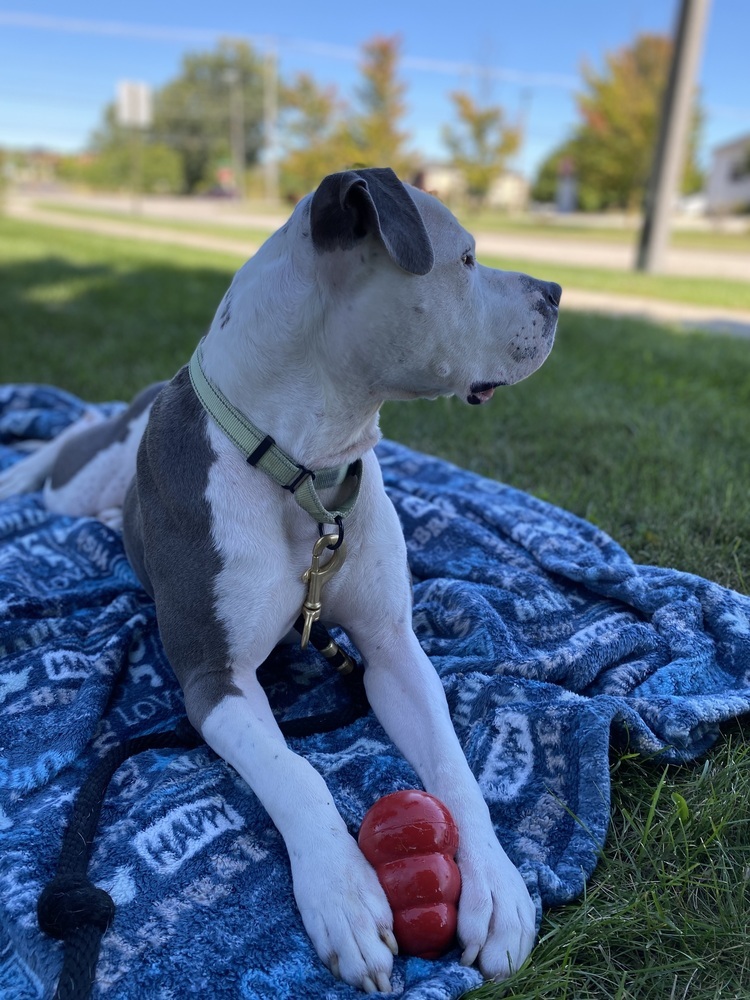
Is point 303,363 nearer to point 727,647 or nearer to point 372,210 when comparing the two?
point 372,210

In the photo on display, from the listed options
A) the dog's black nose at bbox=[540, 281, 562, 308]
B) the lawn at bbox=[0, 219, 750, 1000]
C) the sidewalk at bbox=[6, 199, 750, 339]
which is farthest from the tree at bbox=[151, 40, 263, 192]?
the dog's black nose at bbox=[540, 281, 562, 308]

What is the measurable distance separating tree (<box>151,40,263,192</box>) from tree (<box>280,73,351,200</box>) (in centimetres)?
1867

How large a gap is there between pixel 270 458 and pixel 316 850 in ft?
3.11

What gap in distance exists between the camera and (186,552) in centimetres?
229

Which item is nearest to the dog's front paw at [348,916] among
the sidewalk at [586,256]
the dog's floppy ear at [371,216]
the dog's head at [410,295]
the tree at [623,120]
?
the dog's head at [410,295]

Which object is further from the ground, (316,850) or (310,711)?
(316,850)

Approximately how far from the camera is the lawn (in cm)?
180

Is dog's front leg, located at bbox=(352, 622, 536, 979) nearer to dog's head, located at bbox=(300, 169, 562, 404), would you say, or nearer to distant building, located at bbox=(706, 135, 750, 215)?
dog's head, located at bbox=(300, 169, 562, 404)

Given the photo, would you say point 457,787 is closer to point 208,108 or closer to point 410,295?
point 410,295

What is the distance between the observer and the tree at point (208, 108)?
6344 centimetres

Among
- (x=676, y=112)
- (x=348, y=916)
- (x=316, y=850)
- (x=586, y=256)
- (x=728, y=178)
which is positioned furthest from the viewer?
(x=728, y=178)

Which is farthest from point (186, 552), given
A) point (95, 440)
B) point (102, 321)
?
point (102, 321)

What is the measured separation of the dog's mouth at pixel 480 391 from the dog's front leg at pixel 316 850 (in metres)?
1.00

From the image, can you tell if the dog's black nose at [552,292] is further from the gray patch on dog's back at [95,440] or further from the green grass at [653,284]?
the green grass at [653,284]
